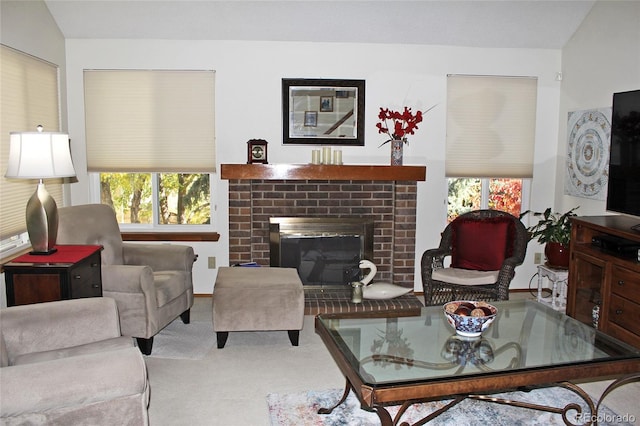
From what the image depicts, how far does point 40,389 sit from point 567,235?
4.14 m

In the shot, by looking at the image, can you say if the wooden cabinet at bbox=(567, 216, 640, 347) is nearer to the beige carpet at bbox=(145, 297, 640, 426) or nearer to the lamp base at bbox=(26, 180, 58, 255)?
the beige carpet at bbox=(145, 297, 640, 426)

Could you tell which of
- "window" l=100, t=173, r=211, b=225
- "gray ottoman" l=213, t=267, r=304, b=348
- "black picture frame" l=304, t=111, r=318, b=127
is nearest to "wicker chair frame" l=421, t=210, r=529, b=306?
"gray ottoman" l=213, t=267, r=304, b=348

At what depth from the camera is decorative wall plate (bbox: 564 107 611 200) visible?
4.65 metres

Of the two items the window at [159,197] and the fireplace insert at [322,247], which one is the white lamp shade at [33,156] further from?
→ the fireplace insert at [322,247]

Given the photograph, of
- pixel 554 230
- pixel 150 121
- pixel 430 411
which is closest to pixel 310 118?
pixel 150 121

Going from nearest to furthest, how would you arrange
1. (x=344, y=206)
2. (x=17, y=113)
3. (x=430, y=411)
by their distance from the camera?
(x=430, y=411) → (x=17, y=113) → (x=344, y=206)

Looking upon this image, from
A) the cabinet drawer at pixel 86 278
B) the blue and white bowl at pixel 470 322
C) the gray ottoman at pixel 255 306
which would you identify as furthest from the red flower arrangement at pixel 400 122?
the cabinet drawer at pixel 86 278

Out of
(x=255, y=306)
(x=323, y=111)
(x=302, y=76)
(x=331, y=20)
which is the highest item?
(x=331, y=20)

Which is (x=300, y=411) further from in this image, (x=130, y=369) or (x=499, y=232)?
(x=499, y=232)

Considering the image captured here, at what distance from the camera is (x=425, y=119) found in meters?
5.29

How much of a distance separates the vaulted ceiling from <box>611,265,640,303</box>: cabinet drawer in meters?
2.23

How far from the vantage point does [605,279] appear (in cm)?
406

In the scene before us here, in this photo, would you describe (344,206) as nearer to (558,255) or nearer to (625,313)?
(558,255)

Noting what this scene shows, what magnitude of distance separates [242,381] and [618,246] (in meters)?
2.65
